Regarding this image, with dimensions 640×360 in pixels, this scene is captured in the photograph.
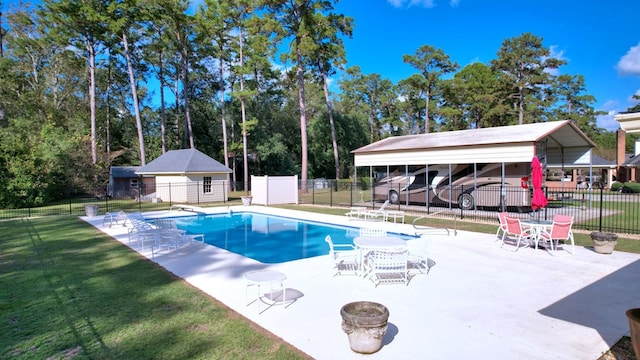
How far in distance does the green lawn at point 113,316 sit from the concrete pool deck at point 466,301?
1.28 feet

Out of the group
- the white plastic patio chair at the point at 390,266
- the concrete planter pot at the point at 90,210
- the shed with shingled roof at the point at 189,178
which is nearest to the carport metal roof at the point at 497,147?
the white plastic patio chair at the point at 390,266

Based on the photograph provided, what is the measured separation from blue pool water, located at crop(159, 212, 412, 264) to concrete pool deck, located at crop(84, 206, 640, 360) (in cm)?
202

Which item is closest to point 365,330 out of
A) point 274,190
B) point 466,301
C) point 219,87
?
point 466,301

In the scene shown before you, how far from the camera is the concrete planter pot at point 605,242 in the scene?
8.10 m

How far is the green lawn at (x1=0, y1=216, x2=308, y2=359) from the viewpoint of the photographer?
387 centimetres

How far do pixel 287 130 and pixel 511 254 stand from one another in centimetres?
3699

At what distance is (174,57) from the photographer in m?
38.9

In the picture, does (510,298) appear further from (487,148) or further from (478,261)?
(487,148)

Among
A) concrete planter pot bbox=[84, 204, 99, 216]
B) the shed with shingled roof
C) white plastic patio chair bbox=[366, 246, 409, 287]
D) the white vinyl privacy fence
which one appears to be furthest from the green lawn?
the shed with shingled roof

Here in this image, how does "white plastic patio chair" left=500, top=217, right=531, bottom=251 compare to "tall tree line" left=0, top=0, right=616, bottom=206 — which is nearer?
"white plastic patio chair" left=500, top=217, right=531, bottom=251

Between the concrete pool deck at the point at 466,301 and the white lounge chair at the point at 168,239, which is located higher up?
the white lounge chair at the point at 168,239

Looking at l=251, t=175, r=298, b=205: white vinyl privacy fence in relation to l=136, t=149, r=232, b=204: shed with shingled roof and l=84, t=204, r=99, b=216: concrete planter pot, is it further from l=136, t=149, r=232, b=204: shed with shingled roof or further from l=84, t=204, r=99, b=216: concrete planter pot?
l=84, t=204, r=99, b=216: concrete planter pot

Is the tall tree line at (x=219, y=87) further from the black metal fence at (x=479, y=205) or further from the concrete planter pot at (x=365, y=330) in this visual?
the concrete planter pot at (x=365, y=330)

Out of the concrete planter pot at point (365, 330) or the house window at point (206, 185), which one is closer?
the concrete planter pot at point (365, 330)
